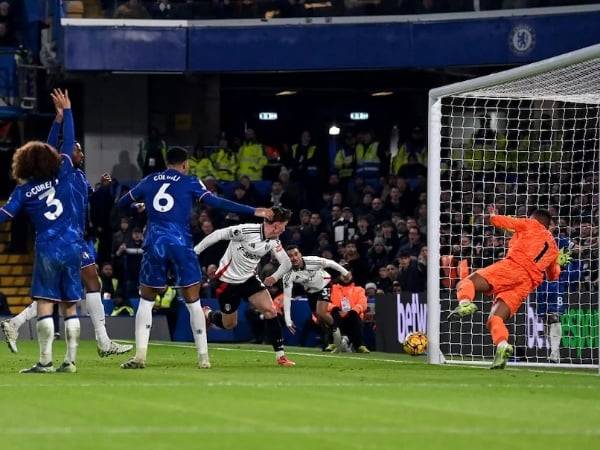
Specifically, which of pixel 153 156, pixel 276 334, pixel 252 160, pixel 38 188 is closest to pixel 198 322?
pixel 276 334

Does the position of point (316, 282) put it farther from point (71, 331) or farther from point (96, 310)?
point (71, 331)

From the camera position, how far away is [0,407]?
1024 centimetres

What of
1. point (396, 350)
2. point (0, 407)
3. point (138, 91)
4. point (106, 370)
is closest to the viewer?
point (0, 407)

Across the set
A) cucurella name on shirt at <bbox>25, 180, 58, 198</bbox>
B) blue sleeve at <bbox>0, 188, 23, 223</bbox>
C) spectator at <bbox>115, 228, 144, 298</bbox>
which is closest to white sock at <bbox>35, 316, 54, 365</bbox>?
blue sleeve at <bbox>0, 188, 23, 223</bbox>

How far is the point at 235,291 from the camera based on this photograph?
17.8 meters

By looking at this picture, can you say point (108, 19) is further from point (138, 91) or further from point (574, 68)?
point (574, 68)

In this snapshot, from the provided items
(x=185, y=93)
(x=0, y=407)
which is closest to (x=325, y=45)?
(x=185, y=93)

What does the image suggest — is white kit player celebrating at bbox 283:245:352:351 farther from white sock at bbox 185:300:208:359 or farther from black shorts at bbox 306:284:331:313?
white sock at bbox 185:300:208:359

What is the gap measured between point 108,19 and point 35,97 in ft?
7.64

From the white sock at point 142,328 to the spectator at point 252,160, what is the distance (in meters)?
16.9

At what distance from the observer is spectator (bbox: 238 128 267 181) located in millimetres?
31953

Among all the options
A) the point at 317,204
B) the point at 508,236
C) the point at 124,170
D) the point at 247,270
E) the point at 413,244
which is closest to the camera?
the point at 247,270

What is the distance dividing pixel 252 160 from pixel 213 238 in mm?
13891

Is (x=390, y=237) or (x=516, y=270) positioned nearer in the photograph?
(x=516, y=270)
